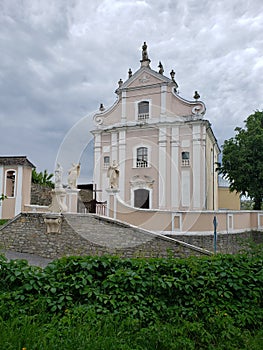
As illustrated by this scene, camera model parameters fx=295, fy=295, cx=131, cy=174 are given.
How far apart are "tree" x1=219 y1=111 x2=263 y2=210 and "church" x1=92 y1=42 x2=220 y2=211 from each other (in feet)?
4.70

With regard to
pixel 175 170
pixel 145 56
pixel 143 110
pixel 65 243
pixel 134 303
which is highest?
pixel 145 56

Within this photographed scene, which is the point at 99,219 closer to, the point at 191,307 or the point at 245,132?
the point at 191,307

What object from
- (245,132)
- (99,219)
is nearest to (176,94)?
(245,132)

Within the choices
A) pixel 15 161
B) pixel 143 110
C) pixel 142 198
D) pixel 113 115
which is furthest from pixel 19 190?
pixel 143 110

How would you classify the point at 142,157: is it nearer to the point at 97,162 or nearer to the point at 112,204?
the point at 97,162

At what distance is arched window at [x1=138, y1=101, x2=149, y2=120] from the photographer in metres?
19.5

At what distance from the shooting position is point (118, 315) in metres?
3.16

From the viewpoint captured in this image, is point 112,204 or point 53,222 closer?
point 53,222

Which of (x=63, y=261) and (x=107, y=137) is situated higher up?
(x=107, y=137)

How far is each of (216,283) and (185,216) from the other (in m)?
8.70

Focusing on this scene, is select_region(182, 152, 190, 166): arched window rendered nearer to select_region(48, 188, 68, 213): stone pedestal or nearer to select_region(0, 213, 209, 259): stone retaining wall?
select_region(0, 213, 209, 259): stone retaining wall

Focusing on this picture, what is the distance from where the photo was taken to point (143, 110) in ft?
64.6

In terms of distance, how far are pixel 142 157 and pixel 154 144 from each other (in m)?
1.17

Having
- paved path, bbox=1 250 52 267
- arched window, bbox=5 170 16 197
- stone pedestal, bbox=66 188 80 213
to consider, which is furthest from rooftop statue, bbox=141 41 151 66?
paved path, bbox=1 250 52 267
